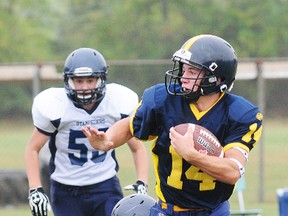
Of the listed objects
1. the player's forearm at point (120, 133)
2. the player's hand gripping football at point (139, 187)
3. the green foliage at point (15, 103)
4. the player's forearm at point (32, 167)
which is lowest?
the player's hand gripping football at point (139, 187)

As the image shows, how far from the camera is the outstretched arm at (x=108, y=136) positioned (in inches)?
196

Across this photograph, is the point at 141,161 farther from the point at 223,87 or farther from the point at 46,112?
the point at 223,87

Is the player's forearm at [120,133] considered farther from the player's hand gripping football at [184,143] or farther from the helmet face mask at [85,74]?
the helmet face mask at [85,74]

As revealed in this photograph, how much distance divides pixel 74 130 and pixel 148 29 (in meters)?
24.3

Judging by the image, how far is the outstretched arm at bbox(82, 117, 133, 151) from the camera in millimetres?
4984

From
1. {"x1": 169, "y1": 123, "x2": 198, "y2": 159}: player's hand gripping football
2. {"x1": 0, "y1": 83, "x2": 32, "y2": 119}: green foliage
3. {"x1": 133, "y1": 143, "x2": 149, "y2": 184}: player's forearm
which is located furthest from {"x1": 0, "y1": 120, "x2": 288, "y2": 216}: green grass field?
{"x1": 169, "y1": 123, "x2": 198, "y2": 159}: player's hand gripping football

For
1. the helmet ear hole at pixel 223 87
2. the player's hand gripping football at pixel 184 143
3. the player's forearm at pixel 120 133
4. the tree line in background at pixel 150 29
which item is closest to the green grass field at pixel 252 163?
the player's forearm at pixel 120 133

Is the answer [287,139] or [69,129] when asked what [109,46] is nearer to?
[287,139]

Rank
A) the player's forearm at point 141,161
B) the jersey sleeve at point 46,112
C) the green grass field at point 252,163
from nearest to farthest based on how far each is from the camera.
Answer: the jersey sleeve at point 46,112
the player's forearm at point 141,161
the green grass field at point 252,163

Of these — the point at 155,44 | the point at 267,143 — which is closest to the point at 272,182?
the point at 267,143

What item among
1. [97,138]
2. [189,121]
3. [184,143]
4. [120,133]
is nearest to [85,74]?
[120,133]

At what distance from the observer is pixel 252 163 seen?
14086 mm

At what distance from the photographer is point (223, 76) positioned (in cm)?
501

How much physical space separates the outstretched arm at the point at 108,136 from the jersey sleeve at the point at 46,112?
1.33 meters
